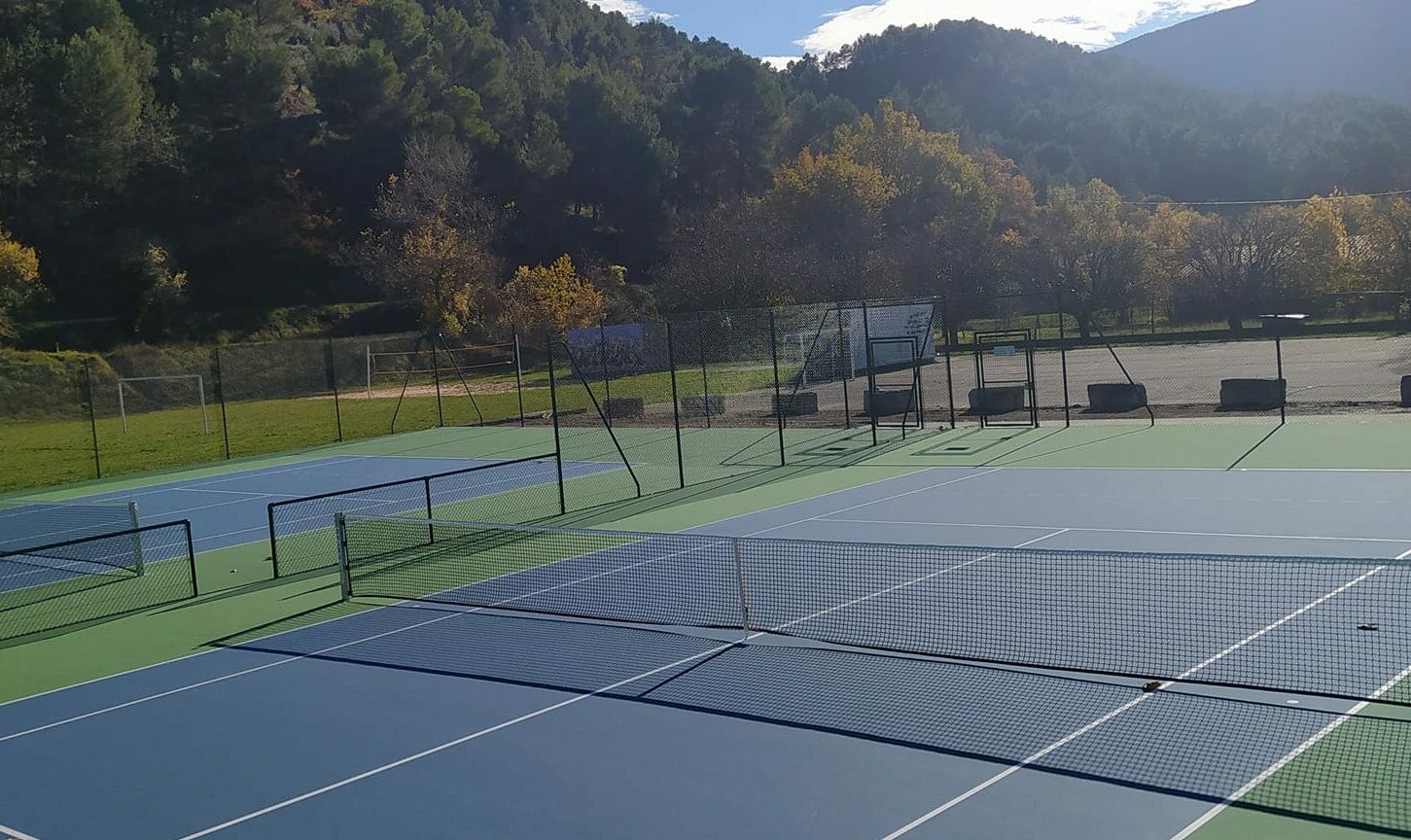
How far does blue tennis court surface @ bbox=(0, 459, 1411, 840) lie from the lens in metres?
6.77

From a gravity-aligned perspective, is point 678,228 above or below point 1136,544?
above

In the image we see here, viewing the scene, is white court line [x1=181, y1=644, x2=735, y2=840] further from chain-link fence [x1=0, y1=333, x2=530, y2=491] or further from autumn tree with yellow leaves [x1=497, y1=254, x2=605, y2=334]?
autumn tree with yellow leaves [x1=497, y1=254, x2=605, y2=334]

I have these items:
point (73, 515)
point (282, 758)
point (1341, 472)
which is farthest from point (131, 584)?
point (1341, 472)

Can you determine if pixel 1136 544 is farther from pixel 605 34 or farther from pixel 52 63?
pixel 605 34

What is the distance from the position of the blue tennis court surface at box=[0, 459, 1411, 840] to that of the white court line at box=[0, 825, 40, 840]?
5 cm

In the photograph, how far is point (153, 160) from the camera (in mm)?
71750

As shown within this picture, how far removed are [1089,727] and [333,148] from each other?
7631 cm

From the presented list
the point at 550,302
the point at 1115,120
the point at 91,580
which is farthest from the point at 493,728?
the point at 1115,120

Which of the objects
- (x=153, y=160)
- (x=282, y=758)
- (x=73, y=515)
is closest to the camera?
(x=282, y=758)

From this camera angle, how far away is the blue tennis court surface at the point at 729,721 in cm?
677

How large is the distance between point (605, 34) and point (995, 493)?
134049 millimetres

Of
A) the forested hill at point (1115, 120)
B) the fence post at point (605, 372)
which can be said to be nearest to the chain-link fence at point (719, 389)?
the fence post at point (605, 372)

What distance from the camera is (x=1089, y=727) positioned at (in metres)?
7.57

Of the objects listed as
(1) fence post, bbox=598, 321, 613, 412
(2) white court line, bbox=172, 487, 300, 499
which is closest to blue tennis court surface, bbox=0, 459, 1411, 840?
(2) white court line, bbox=172, 487, 300, 499
